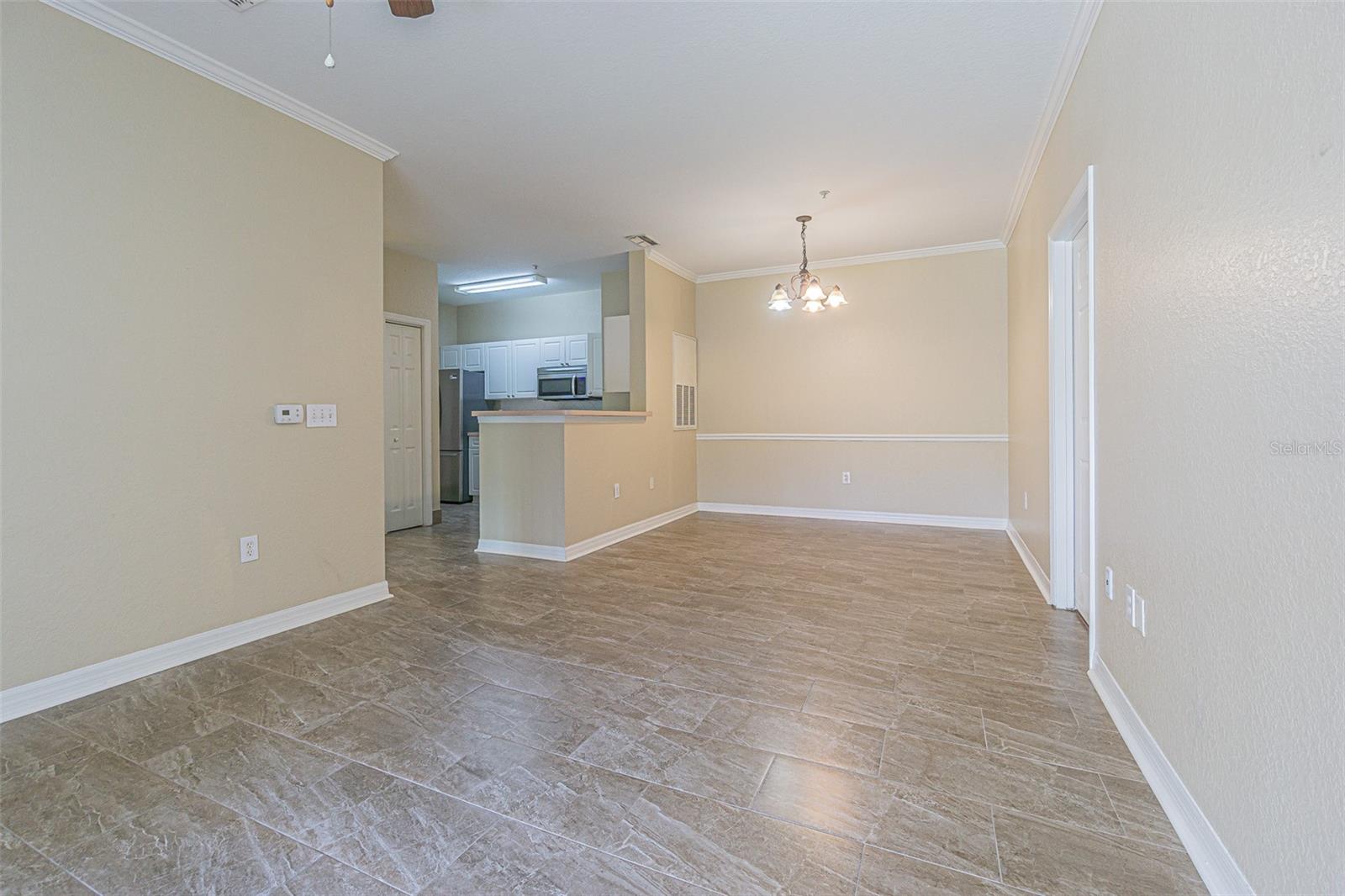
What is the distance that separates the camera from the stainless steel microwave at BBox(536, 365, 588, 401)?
7207 mm

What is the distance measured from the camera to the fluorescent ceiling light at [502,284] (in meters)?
6.56

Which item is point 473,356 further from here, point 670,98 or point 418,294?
point 670,98

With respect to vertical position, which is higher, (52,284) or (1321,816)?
(52,284)

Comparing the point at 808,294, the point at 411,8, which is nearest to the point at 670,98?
the point at 411,8

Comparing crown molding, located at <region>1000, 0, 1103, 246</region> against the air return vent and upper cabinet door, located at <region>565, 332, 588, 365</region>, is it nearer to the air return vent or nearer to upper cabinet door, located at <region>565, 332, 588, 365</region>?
the air return vent

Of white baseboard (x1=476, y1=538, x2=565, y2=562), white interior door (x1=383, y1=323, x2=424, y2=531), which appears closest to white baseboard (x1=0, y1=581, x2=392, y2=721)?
white baseboard (x1=476, y1=538, x2=565, y2=562)

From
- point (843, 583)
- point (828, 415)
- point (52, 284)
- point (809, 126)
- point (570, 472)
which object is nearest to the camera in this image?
point (52, 284)

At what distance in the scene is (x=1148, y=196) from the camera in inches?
66.6

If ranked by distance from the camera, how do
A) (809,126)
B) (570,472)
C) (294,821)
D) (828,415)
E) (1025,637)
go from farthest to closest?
(828,415) < (570,472) < (809,126) < (1025,637) < (294,821)

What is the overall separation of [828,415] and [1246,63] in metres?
4.94

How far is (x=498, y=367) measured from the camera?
7.88m

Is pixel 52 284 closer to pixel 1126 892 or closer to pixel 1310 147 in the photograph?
pixel 1310 147

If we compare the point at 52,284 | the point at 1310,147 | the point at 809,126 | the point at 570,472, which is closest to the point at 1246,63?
the point at 1310,147

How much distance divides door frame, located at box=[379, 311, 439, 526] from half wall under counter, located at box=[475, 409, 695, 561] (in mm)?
1350
